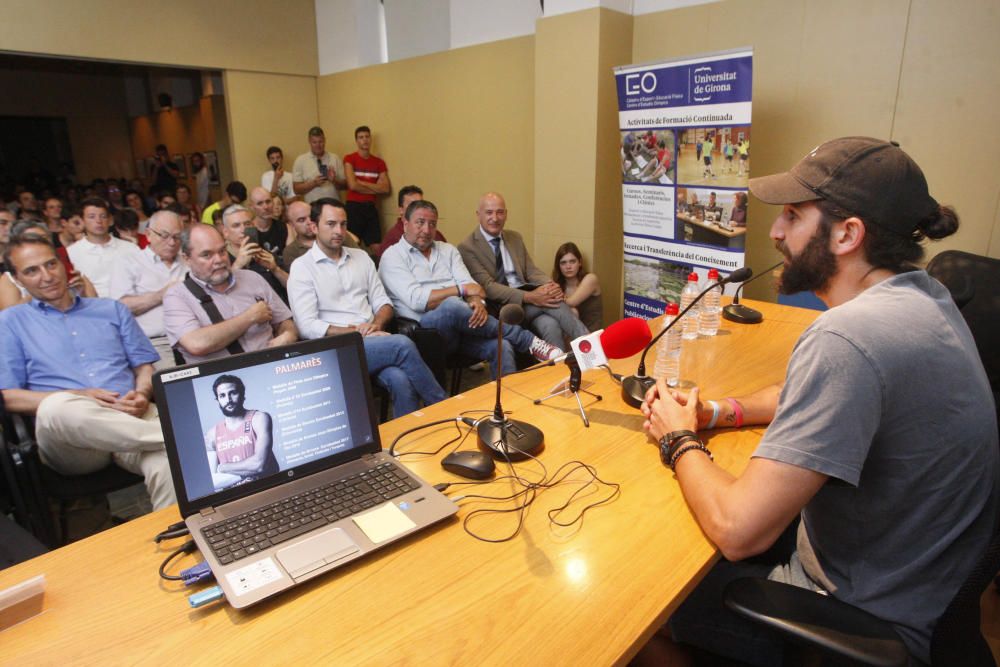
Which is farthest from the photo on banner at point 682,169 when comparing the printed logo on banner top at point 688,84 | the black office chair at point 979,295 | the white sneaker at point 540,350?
the white sneaker at point 540,350

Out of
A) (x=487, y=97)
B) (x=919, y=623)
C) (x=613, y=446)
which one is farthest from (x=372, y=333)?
(x=487, y=97)

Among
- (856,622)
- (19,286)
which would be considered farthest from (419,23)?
(856,622)

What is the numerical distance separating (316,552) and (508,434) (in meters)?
0.53

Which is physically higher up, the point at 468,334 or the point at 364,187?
the point at 364,187

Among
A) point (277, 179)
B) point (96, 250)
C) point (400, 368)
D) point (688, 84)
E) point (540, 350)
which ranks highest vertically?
point (688, 84)

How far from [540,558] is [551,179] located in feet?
13.3

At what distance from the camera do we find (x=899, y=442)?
1.00m

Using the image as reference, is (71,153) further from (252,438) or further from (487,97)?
(252,438)

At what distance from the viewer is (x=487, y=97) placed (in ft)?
17.5

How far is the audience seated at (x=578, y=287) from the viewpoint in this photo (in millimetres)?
4078

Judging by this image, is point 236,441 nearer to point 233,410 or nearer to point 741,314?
point 233,410

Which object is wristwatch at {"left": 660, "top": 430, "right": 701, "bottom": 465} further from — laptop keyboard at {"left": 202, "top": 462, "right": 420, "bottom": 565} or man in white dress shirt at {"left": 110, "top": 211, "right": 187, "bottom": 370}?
man in white dress shirt at {"left": 110, "top": 211, "right": 187, "bottom": 370}

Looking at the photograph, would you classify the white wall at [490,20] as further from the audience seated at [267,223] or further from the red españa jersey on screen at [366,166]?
the audience seated at [267,223]

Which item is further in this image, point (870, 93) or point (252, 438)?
point (870, 93)
